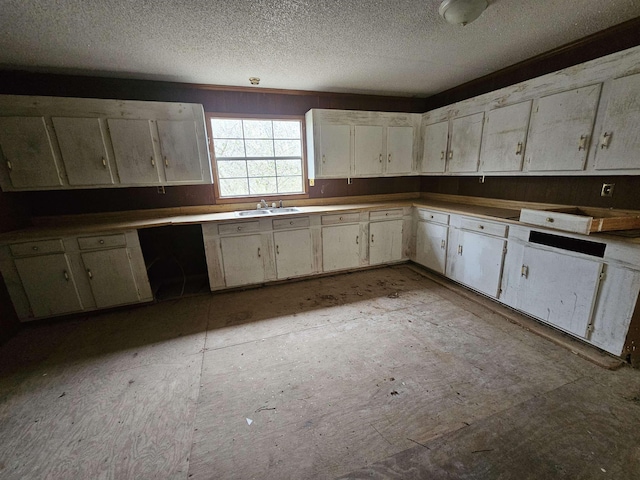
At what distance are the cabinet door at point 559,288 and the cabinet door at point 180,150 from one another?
3.67 meters

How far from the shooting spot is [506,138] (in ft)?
9.08

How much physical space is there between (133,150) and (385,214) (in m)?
3.23

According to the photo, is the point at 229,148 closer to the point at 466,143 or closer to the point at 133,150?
the point at 133,150

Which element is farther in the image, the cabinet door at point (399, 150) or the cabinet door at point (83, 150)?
the cabinet door at point (399, 150)

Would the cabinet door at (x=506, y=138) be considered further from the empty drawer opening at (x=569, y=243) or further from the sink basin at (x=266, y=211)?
the sink basin at (x=266, y=211)

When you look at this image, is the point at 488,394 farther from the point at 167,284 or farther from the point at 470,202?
the point at 167,284

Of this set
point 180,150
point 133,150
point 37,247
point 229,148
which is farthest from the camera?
point 229,148

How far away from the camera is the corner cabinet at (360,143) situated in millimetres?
3553

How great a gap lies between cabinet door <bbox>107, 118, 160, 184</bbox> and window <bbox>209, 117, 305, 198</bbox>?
0.75 m

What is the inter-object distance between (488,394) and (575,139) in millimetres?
2264

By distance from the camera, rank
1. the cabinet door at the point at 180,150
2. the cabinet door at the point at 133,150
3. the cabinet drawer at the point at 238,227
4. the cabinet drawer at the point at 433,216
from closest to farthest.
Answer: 1. the cabinet door at the point at 133,150
2. the cabinet door at the point at 180,150
3. the cabinet drawer at the point at 238,227
4. the cabinet drawer at the point at 433,216

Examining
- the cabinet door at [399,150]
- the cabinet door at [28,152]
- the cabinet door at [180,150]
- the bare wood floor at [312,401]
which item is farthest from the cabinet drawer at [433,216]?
the cabinet door at [28,152]

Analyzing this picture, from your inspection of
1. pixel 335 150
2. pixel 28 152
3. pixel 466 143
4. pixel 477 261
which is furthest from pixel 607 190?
pixel 28 152

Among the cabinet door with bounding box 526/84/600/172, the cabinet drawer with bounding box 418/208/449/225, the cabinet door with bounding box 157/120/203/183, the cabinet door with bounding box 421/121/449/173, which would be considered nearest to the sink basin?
the cabinet door with bounding box 157/120/203/183
